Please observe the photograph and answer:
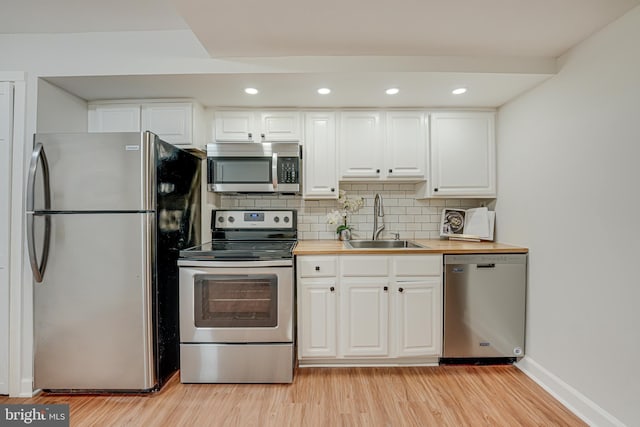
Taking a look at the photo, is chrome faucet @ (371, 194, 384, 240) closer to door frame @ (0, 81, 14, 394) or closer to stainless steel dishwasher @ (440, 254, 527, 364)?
stainless steel dishwasher @ (440, 254, 527, 364)

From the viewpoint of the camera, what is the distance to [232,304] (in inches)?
82.5

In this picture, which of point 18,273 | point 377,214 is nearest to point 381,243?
point 377,214

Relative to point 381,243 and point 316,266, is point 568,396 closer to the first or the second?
point 381,243

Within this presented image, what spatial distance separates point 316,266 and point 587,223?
5.62ft

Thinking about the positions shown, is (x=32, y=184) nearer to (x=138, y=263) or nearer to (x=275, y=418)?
(x=138, y=263)

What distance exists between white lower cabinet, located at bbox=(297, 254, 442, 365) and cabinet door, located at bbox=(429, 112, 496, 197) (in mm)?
762

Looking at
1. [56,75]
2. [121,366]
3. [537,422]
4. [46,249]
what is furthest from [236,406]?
[56,75]

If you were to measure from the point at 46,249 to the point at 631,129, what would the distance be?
3417 millimetres

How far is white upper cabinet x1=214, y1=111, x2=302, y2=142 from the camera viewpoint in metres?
2.58

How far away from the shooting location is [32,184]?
72.0 inches

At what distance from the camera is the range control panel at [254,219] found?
106 inches

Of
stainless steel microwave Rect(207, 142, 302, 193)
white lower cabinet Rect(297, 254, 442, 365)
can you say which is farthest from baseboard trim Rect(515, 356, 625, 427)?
stainless steel microwave Rect(207, 142, 302, 193)

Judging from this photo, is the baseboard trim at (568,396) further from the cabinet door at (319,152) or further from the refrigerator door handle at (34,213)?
the refrigerator door handle at (34,213)

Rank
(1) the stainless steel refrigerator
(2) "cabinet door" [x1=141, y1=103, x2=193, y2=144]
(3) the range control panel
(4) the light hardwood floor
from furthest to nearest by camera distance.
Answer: (3) the range control panel, (2) "cabinet door" [x1=141, y1=103, x2=193, y2=144], (1) the stainless steel refrigerator, (4) the light hardwood floor
